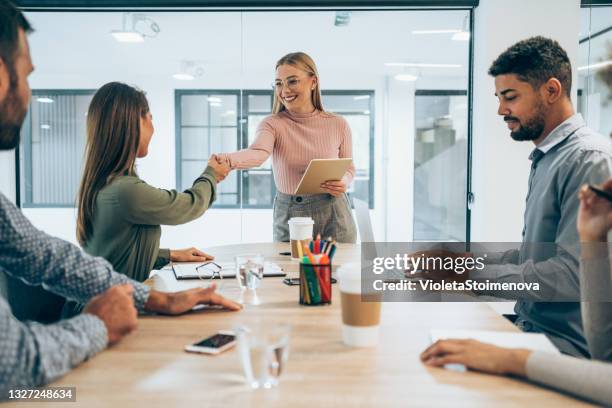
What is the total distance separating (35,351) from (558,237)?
4.33ft

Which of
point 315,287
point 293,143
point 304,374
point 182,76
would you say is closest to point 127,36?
point 182,76

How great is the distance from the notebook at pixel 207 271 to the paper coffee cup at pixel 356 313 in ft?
2.43

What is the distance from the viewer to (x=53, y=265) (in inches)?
53.0

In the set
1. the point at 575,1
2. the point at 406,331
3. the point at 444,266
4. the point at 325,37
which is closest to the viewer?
the point at 406,331

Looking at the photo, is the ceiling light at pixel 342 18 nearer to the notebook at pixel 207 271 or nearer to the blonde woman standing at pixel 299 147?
the blonde woman standing at pixel 299 147

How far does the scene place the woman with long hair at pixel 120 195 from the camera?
1.83m

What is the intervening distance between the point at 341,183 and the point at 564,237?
48.3 inches

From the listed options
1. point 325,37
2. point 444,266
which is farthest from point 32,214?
point 444,266

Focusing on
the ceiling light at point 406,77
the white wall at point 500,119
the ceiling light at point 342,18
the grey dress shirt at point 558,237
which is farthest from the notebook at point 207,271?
the ceiling light at point 406,77

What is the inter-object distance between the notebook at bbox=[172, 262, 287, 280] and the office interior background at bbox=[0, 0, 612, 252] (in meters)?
2.28

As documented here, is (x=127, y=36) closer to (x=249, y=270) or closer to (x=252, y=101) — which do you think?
→ (x=252, y=101)

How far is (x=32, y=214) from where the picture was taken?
14.3 ft

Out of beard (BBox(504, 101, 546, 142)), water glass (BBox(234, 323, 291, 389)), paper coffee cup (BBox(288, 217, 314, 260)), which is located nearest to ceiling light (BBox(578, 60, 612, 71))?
beard (BBox(504, 101, 546, 142))

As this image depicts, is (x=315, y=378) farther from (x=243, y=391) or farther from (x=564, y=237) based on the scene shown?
(x=564, y=237)
